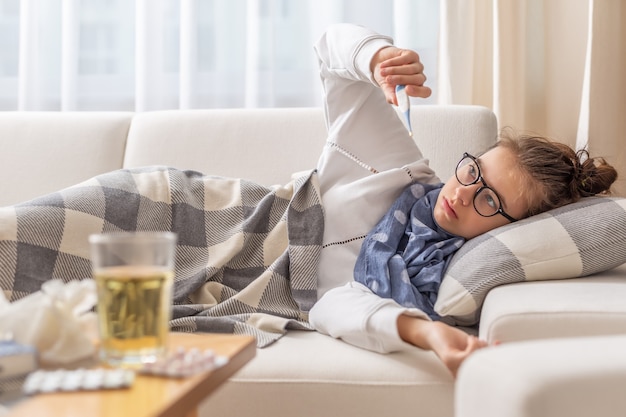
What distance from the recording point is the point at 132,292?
2.16 ft

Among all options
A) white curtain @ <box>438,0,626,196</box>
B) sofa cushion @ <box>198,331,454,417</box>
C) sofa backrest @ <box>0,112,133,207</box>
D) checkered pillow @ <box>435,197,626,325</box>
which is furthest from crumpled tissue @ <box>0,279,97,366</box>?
white curtain @ <box>438,0,626,196</box>

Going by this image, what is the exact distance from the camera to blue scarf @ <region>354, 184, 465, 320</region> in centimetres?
142

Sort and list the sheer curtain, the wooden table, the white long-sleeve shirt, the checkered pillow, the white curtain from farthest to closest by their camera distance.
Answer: the sheer curtain < the white curtain < the white long-sleeve shirt < the checkered pillow < the wooden table

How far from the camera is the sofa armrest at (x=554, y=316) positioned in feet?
3.63

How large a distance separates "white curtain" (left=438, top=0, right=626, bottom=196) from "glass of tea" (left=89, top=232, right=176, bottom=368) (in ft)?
6.28

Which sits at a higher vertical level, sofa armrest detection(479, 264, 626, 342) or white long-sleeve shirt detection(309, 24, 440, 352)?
white long-sleeve shirt detection(309, 24, 440, 352)

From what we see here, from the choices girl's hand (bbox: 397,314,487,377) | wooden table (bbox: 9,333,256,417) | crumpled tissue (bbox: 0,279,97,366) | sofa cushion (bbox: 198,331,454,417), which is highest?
crumpled tissue (bbox: 0,279,97,366)

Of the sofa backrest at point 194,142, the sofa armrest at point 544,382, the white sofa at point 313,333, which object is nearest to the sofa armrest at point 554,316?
the white sofa at point 313,333

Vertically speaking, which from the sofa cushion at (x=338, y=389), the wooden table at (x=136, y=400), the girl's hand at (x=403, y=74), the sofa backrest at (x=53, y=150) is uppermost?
the girl's hand at (x=403, y=74)

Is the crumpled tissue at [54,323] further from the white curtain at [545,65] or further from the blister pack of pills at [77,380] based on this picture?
the white curtain at [545,65]

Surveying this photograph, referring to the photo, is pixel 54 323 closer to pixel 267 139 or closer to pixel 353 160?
pixel 353 160

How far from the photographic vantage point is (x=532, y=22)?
8.26 ft

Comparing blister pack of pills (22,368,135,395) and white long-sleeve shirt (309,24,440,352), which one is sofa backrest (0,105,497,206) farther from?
blister pack of pills (22,368,135,395)

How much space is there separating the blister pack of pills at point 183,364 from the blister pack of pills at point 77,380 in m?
0.02
